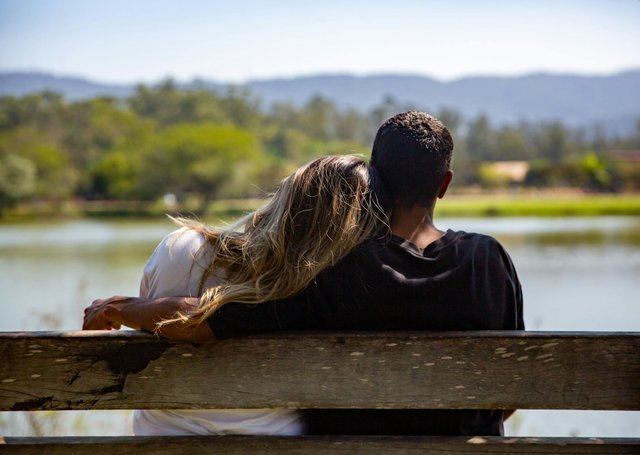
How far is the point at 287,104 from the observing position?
107m

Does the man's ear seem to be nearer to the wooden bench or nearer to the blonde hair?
the blonde hair

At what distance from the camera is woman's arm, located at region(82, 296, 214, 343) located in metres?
1.67

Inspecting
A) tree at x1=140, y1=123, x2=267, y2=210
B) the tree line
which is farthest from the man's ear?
tree at x1=140, y1=123, x2=267, y2=210

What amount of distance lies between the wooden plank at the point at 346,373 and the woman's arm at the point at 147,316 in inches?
2.3

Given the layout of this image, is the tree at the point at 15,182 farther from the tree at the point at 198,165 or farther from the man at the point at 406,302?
the man at the point at 406,302

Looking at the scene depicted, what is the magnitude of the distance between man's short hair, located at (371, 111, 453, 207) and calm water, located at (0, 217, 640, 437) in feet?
13.1

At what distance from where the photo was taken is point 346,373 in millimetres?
1639

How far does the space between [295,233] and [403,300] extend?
293 mm

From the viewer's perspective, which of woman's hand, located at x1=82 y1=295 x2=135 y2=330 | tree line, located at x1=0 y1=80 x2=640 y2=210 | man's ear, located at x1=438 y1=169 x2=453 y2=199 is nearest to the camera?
woman's hand, located at x1=82 y1=295 x2=135 y2=330

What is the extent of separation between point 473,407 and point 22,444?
882mm

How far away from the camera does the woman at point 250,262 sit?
1752 mm

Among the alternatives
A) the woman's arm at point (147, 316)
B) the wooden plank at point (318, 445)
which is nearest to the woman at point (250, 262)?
the woman's arm at point (147, 316)

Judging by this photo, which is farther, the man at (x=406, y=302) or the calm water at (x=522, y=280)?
the calm water at (x=522, y=280)

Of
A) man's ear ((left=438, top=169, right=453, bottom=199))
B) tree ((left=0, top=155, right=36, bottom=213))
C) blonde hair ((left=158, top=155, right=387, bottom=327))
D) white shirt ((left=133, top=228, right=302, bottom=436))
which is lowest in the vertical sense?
tree ((left=0, top=155, right=36, bottom=213))
